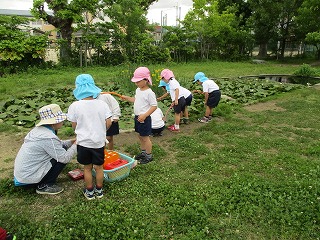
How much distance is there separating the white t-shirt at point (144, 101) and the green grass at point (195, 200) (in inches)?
→ 30.7

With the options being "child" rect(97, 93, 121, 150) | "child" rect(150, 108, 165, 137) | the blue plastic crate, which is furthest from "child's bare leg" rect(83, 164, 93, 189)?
"child" rect(150, 108, 165, 137)

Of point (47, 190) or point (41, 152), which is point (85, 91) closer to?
point (41, 152)

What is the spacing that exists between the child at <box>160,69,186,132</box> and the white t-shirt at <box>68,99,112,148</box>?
2557 mm

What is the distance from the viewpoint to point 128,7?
15.3m

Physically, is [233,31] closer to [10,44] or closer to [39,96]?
[10,44]

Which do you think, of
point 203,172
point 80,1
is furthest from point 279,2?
point 203,172

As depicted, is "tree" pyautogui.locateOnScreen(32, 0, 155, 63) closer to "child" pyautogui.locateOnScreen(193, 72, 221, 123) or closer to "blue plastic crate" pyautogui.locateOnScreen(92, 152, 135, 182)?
"child" pyautogui.locateOnScreen(193, 72, 221, 123)

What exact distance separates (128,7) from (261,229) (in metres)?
14.7

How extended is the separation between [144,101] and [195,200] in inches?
61.1

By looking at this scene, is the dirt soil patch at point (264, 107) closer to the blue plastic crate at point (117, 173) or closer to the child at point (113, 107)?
the child at point (113, 107)

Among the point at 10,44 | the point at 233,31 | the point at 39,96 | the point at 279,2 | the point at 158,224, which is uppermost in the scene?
the point at 279,2

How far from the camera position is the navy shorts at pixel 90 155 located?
3053 mm

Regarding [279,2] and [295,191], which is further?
[279,2]

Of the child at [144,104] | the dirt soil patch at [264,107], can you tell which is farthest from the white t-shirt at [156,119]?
the dirt soil patch at [264,107]
